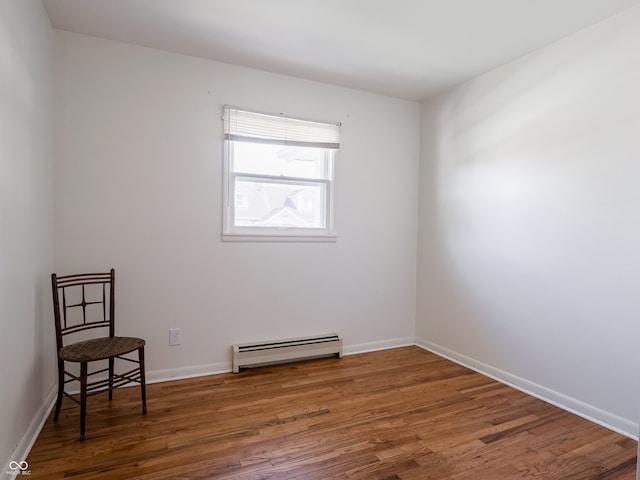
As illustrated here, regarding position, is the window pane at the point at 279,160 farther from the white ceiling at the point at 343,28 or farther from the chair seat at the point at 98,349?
the chair seat at the point at 98,349

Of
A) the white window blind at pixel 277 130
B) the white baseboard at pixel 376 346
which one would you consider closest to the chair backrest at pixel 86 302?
the white window blind at pixel 277 130

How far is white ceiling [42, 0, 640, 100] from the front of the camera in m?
2.12

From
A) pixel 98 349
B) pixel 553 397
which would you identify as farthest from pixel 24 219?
pixel 553 397

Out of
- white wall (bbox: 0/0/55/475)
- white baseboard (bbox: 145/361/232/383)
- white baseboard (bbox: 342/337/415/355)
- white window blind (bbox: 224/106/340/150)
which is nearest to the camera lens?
white wall (bbox: 0/0/55/475)

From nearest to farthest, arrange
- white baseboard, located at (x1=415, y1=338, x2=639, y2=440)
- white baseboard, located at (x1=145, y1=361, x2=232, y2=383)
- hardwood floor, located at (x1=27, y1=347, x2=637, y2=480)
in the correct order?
hardwood floor, located at (x1=27, y1=347, x2=637, y2=480) → white baseboard, located at (x1=415, y1=338, x2=639, y2=440) → white baseboard, located at (x1=145, y1=361, x2=232, y2=383)

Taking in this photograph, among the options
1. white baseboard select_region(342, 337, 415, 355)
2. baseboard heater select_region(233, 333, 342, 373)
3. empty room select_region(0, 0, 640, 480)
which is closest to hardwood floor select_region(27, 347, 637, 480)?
empty room select_region(0, 0, 640, 480)

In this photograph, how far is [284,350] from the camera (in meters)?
3.09

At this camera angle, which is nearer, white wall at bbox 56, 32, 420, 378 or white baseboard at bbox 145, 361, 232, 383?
white wall at bbox 56, 32, 420, 378

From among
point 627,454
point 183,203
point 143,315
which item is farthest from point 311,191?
point 627,454

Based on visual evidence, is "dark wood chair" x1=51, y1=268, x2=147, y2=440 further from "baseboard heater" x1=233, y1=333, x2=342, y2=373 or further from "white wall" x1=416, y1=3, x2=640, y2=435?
"white wall" x1=416, y1=3, x2=640, y2=435

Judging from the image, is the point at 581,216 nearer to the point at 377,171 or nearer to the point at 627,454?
the point at 627,454

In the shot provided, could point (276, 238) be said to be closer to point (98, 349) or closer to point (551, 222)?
point (98, 349)

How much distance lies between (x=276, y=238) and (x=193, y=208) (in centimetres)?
73

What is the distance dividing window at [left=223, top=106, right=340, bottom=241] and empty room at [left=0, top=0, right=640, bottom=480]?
2cm
